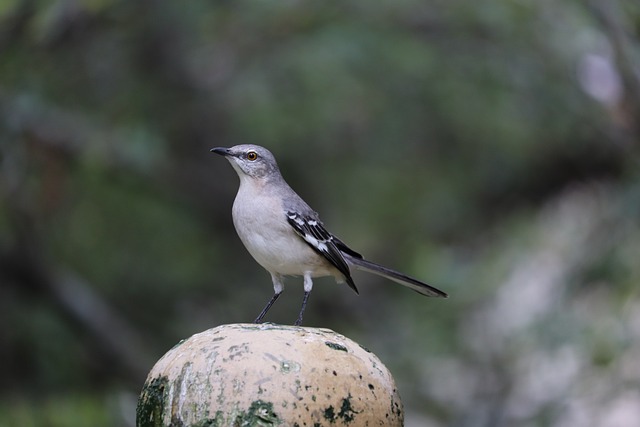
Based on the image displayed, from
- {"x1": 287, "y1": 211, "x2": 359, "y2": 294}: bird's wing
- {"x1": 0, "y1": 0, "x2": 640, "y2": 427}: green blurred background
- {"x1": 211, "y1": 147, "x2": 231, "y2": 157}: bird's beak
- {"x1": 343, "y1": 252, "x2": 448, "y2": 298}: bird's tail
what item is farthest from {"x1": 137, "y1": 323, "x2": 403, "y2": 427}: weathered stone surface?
{"x1": 0, "y1": 0, "x2": 640, "y2": 427}: green blurred background

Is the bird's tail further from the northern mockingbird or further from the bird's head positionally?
the bird's head

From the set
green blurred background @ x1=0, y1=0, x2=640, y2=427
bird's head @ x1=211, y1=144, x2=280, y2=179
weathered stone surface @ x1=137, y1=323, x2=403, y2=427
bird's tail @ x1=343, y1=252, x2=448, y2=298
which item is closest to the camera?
weathered stone surface @ x1=137, y1=323, x2=403, y2=427

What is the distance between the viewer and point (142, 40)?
10.2m

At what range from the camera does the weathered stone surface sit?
2625 millimetres

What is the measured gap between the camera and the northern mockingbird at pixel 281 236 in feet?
14.5

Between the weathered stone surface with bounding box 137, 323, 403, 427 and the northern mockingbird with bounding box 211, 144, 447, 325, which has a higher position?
the northern mockingbird with bounding box 211, 144, 447, 325

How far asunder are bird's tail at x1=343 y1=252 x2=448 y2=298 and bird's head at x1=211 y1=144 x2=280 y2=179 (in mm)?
604

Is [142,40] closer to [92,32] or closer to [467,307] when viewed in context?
[92,32]

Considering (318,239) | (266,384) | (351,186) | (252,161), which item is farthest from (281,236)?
(351,186)

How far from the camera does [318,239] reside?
181 inches

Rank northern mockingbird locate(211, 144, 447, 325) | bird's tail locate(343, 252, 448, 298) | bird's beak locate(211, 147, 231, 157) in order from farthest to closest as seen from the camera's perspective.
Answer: bird's beak locate(211, 147, 231, 157) < northern mockingbird locate(211, 144, 447, 325) < bird's tail locate(343, 252, 448, 298)

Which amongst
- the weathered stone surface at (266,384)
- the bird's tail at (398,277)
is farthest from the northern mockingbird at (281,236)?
the weathered stone surface at (266,384)

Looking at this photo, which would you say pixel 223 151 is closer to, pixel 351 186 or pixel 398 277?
pixel 398 277

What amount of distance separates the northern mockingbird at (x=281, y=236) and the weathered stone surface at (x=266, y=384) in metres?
1.43
